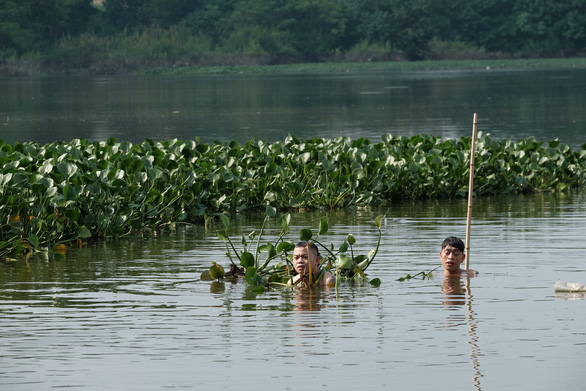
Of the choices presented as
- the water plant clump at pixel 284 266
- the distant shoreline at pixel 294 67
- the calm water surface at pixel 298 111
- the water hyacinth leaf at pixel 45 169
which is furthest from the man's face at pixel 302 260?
the distant shoreline at pixel 294 67

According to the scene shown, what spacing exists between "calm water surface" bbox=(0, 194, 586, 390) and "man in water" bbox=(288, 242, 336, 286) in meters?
0.15

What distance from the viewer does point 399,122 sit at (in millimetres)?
35688

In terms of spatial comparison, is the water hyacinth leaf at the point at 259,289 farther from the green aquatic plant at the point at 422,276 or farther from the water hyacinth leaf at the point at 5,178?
the water hyacinth leaf at the point at 5,178

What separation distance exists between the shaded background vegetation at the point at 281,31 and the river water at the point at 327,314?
8049 cm

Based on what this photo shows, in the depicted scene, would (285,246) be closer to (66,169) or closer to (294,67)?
(66,169)

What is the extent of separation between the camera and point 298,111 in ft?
136

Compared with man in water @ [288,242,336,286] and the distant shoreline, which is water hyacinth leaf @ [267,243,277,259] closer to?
man in water @ [288,242,336,286]

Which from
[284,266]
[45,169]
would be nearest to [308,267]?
[284,266]

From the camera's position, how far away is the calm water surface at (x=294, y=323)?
267 inches

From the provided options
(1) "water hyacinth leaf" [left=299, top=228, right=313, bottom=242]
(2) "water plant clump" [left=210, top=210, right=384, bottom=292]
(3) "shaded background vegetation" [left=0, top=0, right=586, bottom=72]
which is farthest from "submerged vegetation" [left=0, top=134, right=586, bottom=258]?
(3) "shaded background vegetation" [left=0, top=0, right=586, bottom=72]

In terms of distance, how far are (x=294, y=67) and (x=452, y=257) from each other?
85213 millimetres

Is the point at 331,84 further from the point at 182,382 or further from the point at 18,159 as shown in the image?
the point at 182,382

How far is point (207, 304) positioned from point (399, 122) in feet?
89.2

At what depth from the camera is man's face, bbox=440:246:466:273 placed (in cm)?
970
